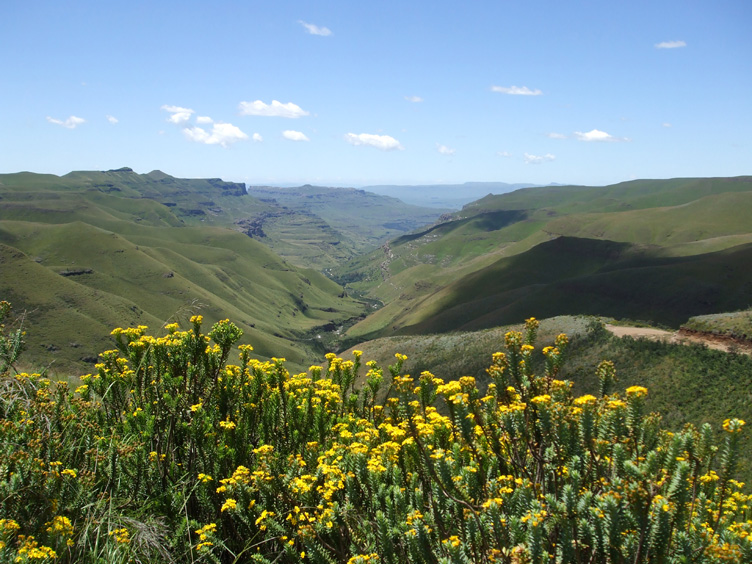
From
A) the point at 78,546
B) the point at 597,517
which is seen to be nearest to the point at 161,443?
the point at 78,546

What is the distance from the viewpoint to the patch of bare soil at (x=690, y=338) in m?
48.8

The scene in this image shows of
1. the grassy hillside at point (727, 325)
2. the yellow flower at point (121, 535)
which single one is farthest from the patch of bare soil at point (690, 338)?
the yellow flower at point (121, 535)

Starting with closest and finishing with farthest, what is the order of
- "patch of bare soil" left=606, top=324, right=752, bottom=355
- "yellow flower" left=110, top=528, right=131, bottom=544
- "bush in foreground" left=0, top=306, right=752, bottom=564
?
"bush in foreground" left=0, top=306, right=752, bottom=564 → "yellow flower" left=110, top=528, right=131, bottom=544 → "patch of bare soil" left=606, top=324, right=752, bottom=355

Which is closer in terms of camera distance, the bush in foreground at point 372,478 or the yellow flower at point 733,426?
the bush in foreground at point 372,478

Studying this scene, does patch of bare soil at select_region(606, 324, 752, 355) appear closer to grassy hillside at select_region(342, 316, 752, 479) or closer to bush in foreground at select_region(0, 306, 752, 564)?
grassy hillside at select_region(342, 316, 752, 479)

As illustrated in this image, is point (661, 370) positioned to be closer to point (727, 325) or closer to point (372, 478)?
point (727, 325)

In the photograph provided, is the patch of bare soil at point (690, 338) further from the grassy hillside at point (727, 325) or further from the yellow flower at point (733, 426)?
the yellow flower at point (733, 426)

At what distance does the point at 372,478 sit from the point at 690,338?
60.9m

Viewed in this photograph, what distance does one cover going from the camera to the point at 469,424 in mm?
4754

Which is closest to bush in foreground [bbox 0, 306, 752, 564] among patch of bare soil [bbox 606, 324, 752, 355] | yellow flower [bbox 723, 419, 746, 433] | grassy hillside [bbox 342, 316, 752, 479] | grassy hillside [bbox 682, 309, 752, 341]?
yellow flower [bbox 723, 419, 746, 433]

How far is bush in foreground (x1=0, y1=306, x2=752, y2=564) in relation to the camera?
3832 mm

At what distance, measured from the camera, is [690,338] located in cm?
5309

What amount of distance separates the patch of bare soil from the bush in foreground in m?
53.9

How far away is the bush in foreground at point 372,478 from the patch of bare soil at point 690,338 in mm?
53935
